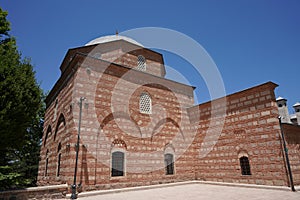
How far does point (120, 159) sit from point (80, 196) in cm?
274

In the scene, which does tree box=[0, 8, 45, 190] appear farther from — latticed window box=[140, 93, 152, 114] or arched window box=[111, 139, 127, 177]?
latticed window box=[140, 93, 152, 114]

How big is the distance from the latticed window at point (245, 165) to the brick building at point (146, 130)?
0.03 metres

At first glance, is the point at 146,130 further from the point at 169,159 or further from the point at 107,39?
the point at 107,39

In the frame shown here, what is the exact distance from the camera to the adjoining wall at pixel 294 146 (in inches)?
376

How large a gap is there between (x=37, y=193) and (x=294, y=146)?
1161 cm

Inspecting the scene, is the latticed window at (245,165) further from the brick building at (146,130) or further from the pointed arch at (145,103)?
the pointed arch at (145,103)

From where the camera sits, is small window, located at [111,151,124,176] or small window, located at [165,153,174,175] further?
small window, located at [165,153,174,175]

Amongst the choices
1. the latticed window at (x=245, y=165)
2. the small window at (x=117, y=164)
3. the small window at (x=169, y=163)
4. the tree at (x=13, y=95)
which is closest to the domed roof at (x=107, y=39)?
the tree at (x=13, y=95)

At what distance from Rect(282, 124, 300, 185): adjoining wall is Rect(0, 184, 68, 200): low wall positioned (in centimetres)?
1003

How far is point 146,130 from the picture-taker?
38.8 feet

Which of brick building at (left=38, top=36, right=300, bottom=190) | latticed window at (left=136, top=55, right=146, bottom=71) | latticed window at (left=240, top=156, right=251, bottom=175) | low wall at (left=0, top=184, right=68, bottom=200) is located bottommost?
low wall at (left=0, top=184, right=68, bottom=200)

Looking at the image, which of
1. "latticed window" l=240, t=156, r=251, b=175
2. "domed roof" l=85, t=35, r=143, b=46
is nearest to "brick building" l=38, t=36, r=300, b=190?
"latticed window" l=240, t=156, r=251, b=175

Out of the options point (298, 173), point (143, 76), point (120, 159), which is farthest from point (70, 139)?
point (298, 173)

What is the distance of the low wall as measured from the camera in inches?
279
